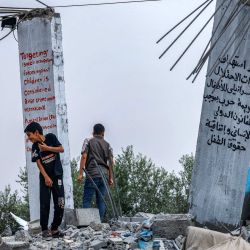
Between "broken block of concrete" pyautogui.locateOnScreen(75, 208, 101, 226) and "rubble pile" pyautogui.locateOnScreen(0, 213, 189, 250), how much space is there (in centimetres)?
16

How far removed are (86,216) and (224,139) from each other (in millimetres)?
2159

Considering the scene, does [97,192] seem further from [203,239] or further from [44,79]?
[203,239]

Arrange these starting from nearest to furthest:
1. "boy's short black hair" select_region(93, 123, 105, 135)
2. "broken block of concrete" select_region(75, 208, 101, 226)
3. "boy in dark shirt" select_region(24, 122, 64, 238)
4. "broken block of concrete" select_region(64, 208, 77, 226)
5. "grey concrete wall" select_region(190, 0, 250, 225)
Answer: "boy in dark shirt" select_region(24, 122, 64, 238)
"grey concrete wall" select_region(190, 0, 250, 225)
"broken block of concrete" select_region(75, 208, 101, 226)
"broken block of concrete" select_region(64, 208, 77, 226)
"boy's short black hair" select_region(93, 123, 105, 135)

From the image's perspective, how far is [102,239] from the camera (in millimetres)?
13344

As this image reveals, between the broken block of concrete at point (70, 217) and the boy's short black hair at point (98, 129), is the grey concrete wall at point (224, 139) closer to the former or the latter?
the boy's short black hair at point (98, 129)

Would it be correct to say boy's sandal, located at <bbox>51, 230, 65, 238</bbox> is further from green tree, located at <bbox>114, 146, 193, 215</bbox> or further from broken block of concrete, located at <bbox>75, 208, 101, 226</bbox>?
green tree, located at <bbox>114, 146, 193, 215</bbox>

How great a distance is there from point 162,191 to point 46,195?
9013mm

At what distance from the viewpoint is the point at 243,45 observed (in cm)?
1424

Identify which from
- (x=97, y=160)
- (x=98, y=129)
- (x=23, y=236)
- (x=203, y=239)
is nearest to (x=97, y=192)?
(x=97, y=160)

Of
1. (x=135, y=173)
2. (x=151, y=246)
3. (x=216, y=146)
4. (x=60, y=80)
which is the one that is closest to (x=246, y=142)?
(x=216, y=146)

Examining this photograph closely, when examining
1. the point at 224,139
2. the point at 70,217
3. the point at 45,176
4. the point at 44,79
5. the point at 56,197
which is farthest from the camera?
the point at 44,79

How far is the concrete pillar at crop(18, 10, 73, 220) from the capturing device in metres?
16.9

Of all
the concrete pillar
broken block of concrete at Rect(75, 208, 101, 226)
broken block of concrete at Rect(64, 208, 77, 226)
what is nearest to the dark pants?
broken block of concrete at Rect(75, 208, 101, 226)

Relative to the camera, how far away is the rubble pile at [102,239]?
515 inches
